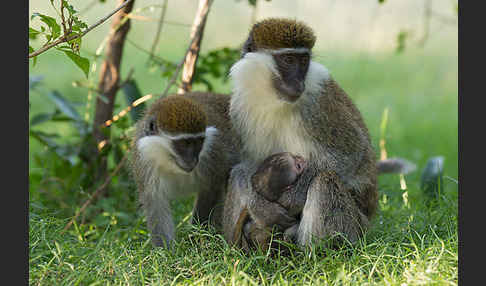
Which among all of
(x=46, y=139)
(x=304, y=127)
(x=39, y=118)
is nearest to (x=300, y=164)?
(x=304, y=127)

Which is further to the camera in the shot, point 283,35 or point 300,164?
point 300,164

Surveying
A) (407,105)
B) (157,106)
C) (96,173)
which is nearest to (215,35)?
(407,105)

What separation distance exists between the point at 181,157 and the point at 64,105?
89.4 inches

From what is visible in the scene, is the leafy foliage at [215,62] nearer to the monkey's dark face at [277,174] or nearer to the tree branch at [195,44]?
the tree branch at [195,44]

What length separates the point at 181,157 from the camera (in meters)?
4.21

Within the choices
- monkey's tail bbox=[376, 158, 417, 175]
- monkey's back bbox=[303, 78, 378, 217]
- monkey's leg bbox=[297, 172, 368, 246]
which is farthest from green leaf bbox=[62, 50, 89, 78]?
monkey's tail bbox=[376, 158, 417, 175]

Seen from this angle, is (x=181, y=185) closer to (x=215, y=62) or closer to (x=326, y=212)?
(x=326, y=212)

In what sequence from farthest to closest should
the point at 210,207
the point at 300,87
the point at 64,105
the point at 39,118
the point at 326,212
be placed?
the point at 39,118 → the point at 64,105 → the point at 210,207 → the point at 326,212 → the point at 300,87

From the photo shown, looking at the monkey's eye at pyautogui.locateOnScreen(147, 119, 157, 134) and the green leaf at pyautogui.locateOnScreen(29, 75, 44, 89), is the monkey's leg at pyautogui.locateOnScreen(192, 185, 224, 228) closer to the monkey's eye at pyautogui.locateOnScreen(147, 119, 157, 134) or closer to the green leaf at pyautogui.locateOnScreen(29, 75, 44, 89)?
the monkey's eye at pyautogui.locateOnScreen(147, 119, 157, 134)

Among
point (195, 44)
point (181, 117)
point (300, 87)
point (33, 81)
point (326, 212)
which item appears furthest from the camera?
point (33, 81)

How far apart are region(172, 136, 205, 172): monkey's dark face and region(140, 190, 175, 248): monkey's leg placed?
0.45 meters

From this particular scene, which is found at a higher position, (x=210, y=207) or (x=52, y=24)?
(x=52, y=24)

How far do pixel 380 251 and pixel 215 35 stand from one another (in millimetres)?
9226

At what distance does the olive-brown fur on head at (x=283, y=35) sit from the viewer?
390 centimetres
